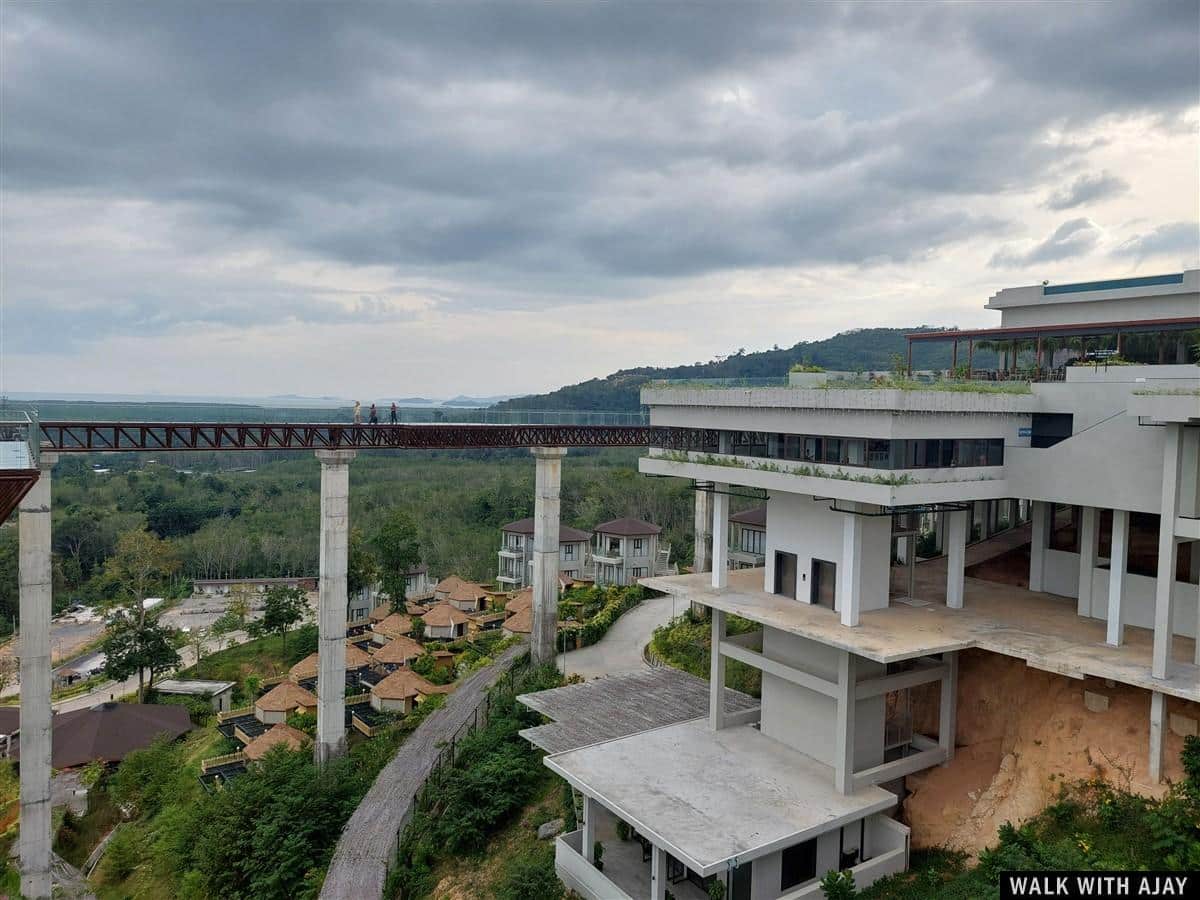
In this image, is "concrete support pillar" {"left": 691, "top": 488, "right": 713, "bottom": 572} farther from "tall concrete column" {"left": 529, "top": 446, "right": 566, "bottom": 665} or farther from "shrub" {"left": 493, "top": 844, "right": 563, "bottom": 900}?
"shrub" {"left": 493, "top": 844, "right": 563, "bottom": 900}

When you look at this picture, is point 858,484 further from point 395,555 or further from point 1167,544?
point 395,555

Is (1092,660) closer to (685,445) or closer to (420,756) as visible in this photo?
(685,445)

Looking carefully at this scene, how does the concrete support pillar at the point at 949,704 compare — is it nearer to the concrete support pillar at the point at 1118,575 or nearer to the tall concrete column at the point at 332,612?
the concrete support pillar at the point at 1118,575

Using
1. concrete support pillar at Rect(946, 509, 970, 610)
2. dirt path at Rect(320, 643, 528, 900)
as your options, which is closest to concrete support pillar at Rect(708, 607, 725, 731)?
concrete support pillar at Rect(946, 509, 970, 610)

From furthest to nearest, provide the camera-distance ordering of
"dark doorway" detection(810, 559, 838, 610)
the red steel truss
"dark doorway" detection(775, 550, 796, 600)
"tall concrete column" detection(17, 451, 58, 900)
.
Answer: the red steel truss → "tall concrete column" detection(17, 451, 58, 900) → "dark doorway" detection(775, 550, 796, 600) → "dark doorway" detection(810, 559, 838, 610)

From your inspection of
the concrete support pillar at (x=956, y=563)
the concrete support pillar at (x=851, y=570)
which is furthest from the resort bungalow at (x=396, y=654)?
the concrete support pillar at (x=956, y=563)

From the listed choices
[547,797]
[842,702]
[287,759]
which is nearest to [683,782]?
[842,702]
